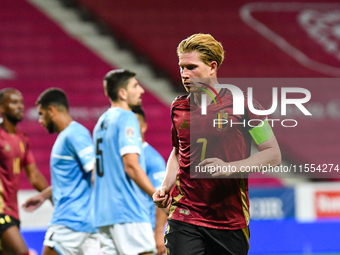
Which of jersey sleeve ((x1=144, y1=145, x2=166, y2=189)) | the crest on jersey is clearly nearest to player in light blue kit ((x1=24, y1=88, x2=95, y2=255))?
jersey sleeve ((x1=144, y1=145, x2=166, y2=189))

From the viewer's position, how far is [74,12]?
39.0ft

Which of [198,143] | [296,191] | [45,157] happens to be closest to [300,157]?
[296,191]

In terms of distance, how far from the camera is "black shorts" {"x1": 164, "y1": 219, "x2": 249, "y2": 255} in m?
2.66

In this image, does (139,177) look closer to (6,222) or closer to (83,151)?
(83,151)

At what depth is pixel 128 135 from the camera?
144 inches

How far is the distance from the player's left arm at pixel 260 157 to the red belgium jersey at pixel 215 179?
0.32 feet

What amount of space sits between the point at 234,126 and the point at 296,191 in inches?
244

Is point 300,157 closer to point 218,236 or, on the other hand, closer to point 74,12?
Answer: point 74,12

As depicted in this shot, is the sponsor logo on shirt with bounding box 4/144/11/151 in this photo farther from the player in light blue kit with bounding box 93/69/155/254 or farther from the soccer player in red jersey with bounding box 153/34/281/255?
the soccer player in red jersey with bounding box 153/34/281/255

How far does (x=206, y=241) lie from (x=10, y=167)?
2.63 metres

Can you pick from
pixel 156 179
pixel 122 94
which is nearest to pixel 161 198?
pixel 122 94

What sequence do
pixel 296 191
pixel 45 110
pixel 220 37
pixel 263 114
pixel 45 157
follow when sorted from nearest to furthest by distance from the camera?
pixel 263 114, pixel 45 110, pixel 296 191, pixel 45 157, pixel 220 37

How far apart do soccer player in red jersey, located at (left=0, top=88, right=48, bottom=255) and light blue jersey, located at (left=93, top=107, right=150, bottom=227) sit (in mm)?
1118

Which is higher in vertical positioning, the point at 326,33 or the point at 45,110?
the point at 326,33
